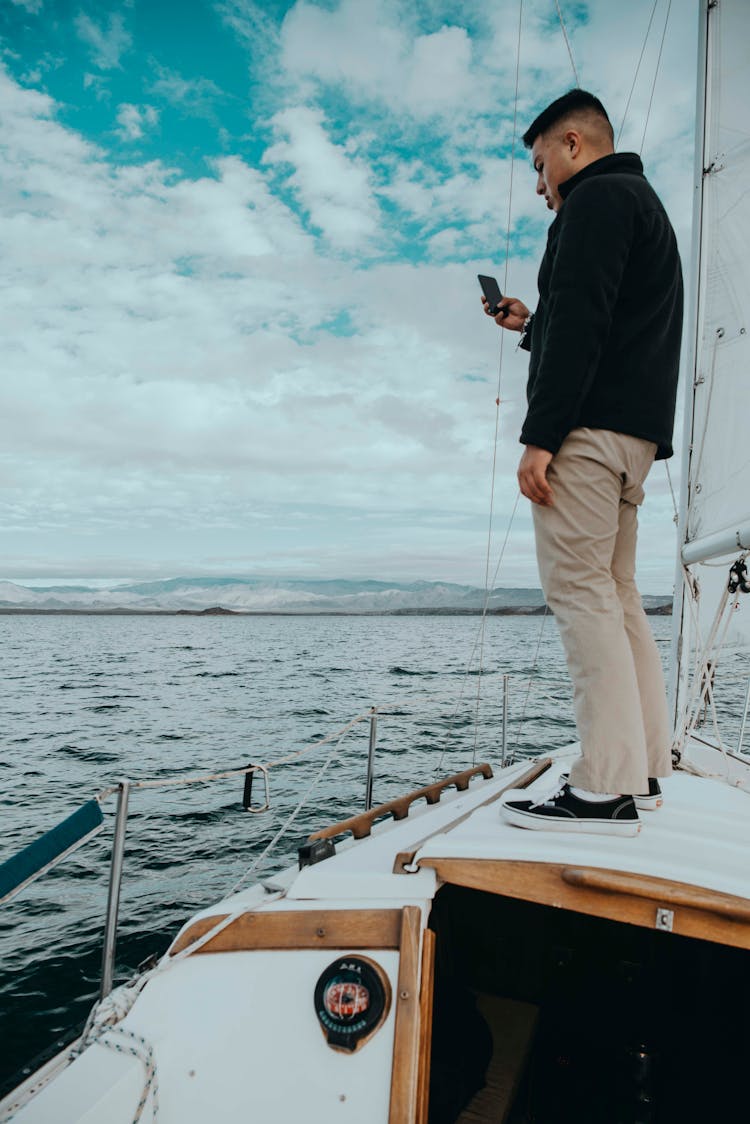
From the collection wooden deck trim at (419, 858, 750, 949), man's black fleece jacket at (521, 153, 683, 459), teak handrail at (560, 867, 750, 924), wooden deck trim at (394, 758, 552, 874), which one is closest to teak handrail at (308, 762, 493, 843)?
wooden deck trim at (394, 758, 552, 874)

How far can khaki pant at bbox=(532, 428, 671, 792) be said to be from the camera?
2.01m

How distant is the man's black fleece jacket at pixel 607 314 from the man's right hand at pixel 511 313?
20.8 inches

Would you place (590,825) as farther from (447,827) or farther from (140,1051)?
(140,1051)

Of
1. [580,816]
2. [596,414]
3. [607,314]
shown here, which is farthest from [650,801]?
[607,314]

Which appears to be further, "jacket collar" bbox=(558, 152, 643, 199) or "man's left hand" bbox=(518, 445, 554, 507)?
"jacket collar" bbox=(558, 152, 643, 199)

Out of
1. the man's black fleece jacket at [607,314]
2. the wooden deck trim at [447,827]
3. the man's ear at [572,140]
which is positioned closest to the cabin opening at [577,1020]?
the wooden deck trim at [447,827]

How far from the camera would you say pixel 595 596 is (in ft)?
6.86

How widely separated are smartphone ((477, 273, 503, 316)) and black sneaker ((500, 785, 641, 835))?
1918 millimetres

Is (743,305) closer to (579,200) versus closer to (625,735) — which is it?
(579,200)

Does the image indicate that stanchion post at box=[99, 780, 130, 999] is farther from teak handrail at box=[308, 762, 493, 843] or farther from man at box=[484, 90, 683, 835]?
man at box=[484, 90, 683, 835]

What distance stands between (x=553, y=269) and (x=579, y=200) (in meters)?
0.20

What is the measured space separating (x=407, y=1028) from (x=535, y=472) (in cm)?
147

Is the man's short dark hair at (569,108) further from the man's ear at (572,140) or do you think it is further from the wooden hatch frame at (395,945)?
the wooden hatch frame at (395,945)

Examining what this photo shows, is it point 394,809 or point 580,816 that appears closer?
point 580,816
